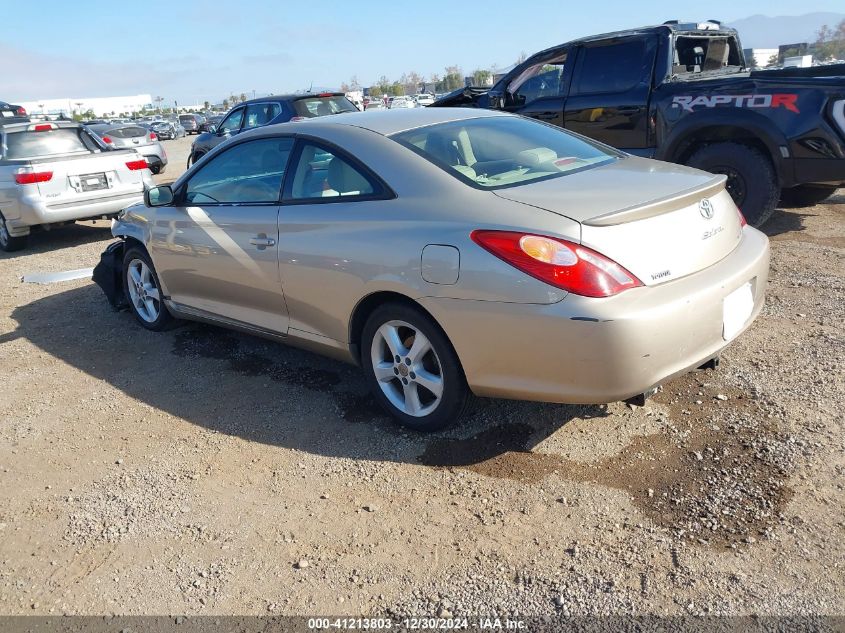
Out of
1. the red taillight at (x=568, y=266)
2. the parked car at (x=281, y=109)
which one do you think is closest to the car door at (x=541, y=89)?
the parked car at (x=281, y=109)

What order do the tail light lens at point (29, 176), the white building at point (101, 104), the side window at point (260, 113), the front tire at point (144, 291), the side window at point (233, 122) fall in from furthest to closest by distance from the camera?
the white building at point (101, 104)
the side window at point (233, 122)
the side window at point (260, 113)
the tail light lens at point (29, 176)
the front tire at point (144, 291)

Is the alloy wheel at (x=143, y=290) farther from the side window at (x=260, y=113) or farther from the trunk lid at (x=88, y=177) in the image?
the side window at (x=260, y=113)

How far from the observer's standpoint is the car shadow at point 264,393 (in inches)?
141

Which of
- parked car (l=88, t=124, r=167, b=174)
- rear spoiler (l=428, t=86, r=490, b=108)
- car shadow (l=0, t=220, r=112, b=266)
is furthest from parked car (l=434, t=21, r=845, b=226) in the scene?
parked car (l=88, t=124, r=167, b=174)

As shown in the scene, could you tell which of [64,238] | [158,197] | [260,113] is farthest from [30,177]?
[260,113]

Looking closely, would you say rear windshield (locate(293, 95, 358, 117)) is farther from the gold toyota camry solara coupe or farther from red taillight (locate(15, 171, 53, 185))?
the gold toyota camry solara coupe

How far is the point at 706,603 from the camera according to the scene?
2375 millimetres

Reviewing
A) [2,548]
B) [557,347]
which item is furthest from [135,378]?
[557,347]

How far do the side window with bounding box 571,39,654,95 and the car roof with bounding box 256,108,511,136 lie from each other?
3.64 meters

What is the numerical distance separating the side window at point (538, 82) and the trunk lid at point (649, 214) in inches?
188

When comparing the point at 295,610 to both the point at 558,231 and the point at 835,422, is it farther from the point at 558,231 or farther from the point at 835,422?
the point at 835,422

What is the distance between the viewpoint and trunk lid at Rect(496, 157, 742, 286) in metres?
2.94

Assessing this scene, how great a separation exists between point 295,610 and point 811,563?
1828 mm

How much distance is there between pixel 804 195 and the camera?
24.6 ft
